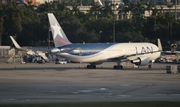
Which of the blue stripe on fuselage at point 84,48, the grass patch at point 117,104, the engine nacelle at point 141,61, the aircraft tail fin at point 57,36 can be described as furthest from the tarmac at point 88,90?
the engine nacelle at point 141,61

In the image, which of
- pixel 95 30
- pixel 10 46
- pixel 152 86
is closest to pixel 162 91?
pixel 152 86

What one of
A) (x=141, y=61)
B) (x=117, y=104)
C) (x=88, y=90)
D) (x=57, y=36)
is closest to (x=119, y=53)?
(x=141, y=61)

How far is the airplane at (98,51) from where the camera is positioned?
71.0m

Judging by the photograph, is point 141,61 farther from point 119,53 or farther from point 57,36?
point 57,36

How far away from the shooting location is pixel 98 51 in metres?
73.1

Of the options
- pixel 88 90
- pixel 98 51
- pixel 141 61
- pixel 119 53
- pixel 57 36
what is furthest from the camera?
pixel 119 53

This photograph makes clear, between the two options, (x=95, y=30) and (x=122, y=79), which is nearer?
(x=122, y=79)

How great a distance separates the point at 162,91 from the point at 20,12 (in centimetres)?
10742

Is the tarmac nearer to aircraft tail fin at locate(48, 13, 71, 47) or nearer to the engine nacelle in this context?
aircraft tail fin at locate(48, 13, 71, 47)

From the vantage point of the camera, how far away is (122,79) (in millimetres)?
56250

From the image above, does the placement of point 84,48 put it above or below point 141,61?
above

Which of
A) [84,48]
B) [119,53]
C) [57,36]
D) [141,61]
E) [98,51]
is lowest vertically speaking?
[141,61]

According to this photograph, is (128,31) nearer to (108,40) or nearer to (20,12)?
(108,40)

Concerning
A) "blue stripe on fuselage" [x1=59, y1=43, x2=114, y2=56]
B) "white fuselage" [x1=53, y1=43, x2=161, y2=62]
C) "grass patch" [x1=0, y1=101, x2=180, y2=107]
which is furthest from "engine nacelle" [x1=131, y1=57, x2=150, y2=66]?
"grass patch" [x1=0, y1=101, x2=180, y2=107]
